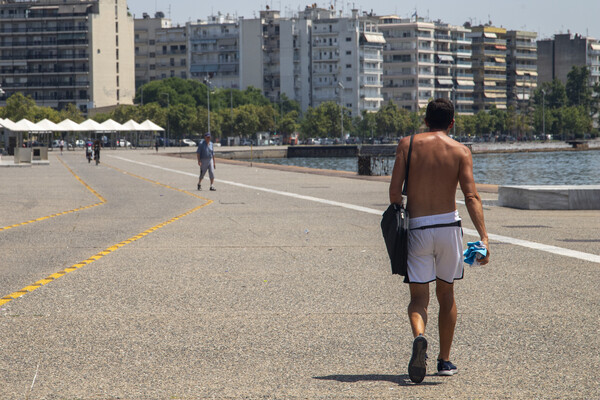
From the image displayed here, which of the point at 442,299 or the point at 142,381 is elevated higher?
the point at 442,299

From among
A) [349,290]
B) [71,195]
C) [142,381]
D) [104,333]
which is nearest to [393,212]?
[142,381]

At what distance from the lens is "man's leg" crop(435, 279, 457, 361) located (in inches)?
232

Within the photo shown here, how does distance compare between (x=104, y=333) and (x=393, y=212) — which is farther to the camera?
(x=104, y=333)

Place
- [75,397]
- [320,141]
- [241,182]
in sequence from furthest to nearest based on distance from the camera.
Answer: [320,141] → [241,182] → [75,397]

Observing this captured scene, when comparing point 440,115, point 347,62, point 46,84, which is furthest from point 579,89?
point 440,115

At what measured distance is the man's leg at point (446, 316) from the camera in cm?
589

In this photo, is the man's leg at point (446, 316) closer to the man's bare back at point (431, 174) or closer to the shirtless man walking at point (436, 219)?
the shirtless man walking at point (436, 219)

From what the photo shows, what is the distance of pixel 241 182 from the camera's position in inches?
1321

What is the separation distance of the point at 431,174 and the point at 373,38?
168261mm

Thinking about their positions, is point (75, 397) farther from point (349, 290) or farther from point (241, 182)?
point (241, 182)

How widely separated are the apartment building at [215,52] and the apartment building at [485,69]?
47635 mm

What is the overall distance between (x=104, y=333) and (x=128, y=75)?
165491 millimetres

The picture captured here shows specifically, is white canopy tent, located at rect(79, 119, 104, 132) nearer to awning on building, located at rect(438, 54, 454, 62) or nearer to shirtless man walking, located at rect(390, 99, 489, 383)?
shirtless man walking, located at rect(390, 99, 489, 383)

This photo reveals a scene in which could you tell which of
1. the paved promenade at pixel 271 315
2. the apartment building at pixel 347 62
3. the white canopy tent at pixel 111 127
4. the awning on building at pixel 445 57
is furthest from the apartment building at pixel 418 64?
the paved promenade at pixel 271 315
